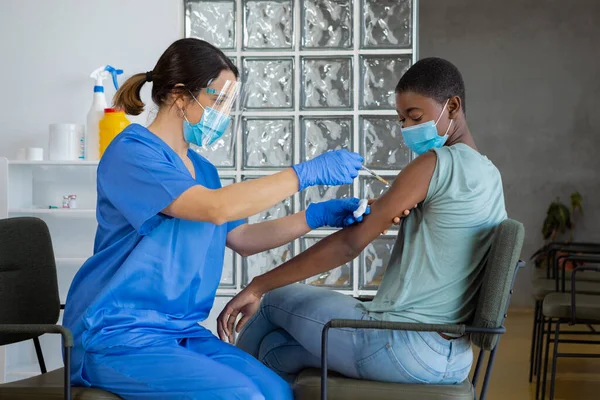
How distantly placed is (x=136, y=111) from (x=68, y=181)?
1494mm

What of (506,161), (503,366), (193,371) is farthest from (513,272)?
(506,161)

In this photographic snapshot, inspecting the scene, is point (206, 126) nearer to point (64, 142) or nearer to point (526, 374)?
point (64, 142)

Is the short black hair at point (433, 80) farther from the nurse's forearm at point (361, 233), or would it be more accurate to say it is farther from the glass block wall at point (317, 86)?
the glass block wall at point (317, 86)

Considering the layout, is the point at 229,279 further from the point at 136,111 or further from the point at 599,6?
the point at 599,6

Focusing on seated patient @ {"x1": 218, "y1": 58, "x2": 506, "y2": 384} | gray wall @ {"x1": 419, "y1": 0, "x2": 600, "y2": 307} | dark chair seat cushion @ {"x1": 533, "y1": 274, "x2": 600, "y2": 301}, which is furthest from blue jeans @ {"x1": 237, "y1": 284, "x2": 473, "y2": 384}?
gray wall @ {"x1": 419, "y1": 0, "x2": 600, "y2": 307}

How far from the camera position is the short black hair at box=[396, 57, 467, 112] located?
1768 millimetres

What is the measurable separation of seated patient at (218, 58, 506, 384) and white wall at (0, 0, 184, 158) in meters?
1.68

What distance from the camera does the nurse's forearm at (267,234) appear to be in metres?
1.97

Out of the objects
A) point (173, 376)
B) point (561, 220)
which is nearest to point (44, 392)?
point (173, 376)

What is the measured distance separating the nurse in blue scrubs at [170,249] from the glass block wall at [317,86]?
1.33m

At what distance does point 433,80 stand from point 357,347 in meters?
0.64

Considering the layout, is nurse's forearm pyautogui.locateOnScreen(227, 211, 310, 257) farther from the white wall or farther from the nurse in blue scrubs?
the white wall

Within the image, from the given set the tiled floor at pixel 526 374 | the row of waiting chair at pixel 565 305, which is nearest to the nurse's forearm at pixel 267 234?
the row of waiting chair at pixel 565 305

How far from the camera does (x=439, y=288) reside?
5.30ft
